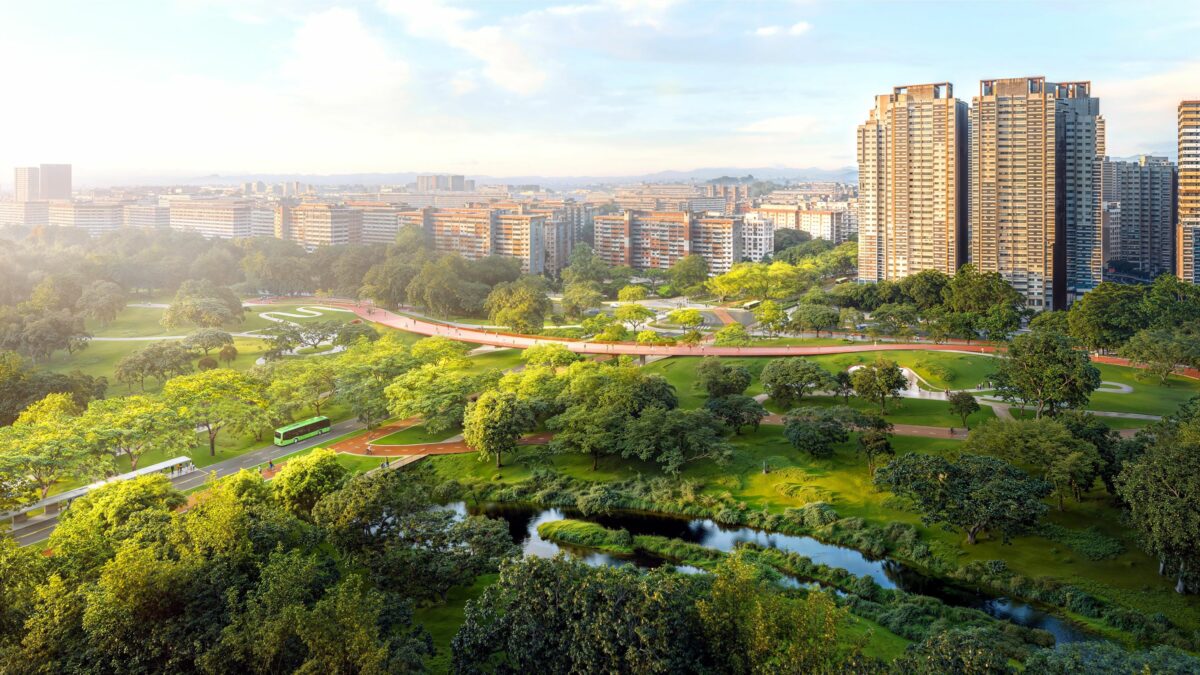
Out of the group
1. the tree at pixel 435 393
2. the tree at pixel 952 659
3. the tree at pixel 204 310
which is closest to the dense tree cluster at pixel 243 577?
the tree at pixel 952 659

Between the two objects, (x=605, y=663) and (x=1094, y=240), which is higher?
(x=1094, y=240)

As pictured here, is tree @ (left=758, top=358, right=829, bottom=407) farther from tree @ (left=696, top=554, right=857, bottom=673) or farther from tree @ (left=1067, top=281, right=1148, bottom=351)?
tree @ (left=696, top=554, right=857, bottom=673)

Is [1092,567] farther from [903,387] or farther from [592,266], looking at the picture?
[592,266]

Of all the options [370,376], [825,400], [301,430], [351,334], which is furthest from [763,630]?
[351,334]

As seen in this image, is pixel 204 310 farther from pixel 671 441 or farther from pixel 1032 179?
pixel 1032 179

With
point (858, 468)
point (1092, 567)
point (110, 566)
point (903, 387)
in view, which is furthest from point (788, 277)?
point (110, 566)

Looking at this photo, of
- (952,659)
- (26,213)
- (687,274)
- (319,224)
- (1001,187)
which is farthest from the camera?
(26,213)
